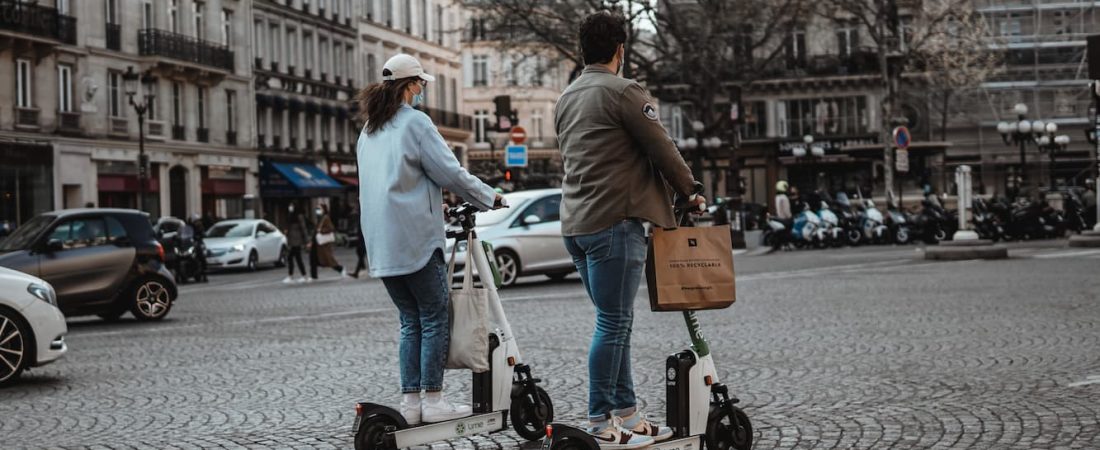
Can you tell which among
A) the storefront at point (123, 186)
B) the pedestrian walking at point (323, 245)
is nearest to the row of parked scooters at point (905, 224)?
the pedestrian walking at point (323, 245)

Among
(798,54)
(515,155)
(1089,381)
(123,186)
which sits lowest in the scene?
(1089,381)

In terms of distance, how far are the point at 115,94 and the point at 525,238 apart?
2780cm

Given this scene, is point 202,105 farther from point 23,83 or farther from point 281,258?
point 281,258

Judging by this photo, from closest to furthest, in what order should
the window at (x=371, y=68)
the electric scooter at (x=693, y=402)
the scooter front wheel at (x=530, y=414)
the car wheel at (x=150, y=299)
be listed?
the electric scooter at (x=693, y=402), the scooter front wheel at (x=530, y=414), the car wheel at (x=150, y=299), the window at (x=371, y=68)

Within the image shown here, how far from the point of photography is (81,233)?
666 inches

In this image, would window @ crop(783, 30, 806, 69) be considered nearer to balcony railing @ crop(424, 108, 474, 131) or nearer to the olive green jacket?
balcony railing @ crop(424, 108, 474, 131)

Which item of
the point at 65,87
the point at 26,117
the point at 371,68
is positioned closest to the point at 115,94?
the point at 65,87

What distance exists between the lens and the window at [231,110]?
54.1 meters

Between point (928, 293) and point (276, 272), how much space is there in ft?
72.9

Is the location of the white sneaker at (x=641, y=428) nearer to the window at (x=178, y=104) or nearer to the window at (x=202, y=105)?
the window at (x=178, y=104)

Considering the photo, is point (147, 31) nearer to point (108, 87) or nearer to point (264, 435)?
point (108, 87)

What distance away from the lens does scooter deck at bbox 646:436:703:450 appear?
18.1ft

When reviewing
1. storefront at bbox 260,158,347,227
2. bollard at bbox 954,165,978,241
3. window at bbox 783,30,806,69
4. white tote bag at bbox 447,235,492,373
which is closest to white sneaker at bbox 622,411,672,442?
white tote bag at bbox 447,235,492,373

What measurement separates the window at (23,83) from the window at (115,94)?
4334mm
